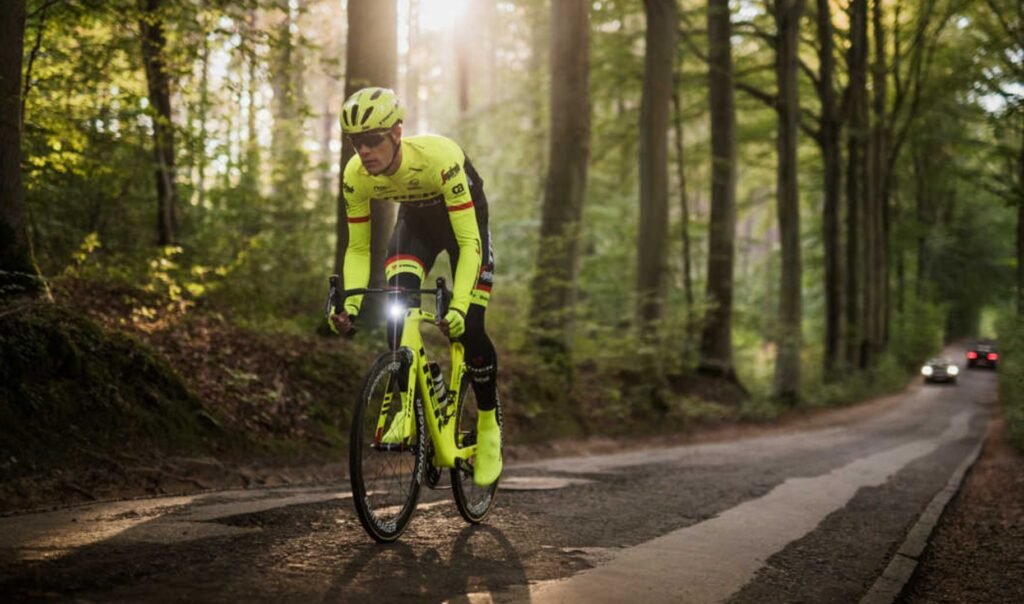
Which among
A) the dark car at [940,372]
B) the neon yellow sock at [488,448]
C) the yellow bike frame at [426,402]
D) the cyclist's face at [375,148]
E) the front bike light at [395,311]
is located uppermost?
the cyclist's face at [375,148]

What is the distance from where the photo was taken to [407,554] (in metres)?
4.85

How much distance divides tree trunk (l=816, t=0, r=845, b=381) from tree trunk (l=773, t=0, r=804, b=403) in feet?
11.3

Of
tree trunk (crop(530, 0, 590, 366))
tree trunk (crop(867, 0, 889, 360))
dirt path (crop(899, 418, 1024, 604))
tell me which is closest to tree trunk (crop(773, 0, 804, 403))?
tree trunk (crop(867, 0, 889, 360))

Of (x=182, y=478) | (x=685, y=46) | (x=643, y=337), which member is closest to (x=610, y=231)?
(x=685, y=46)

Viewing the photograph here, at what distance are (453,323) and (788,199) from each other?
874 inches

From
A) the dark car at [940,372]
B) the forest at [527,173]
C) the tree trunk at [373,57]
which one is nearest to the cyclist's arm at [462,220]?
the forest at [527,173]

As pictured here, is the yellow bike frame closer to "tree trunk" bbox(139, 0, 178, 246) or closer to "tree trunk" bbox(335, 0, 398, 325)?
"tree trunk" bbox(139, 0, 178, 246)

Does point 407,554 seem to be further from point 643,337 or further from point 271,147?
point 643,337

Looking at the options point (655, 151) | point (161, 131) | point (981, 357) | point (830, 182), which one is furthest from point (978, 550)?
point (981, 357)

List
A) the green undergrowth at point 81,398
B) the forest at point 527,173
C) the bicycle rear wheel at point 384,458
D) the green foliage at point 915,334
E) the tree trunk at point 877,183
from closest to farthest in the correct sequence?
1. the bicycle rear wheel at point 384,458
2. the green undergrowth at point 81,398
3. the forest at point 527,173
4. the tree trunk at point 877,183
5. the green foliage at point 915,334

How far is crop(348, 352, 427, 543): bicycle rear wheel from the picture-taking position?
15.5 ft

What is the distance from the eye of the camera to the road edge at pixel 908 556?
16.6 ft

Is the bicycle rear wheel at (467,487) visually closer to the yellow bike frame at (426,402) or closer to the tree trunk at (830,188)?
Answer: the yellow bike frame at (426,402)

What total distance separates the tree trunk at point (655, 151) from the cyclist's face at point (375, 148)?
14.6 meters
